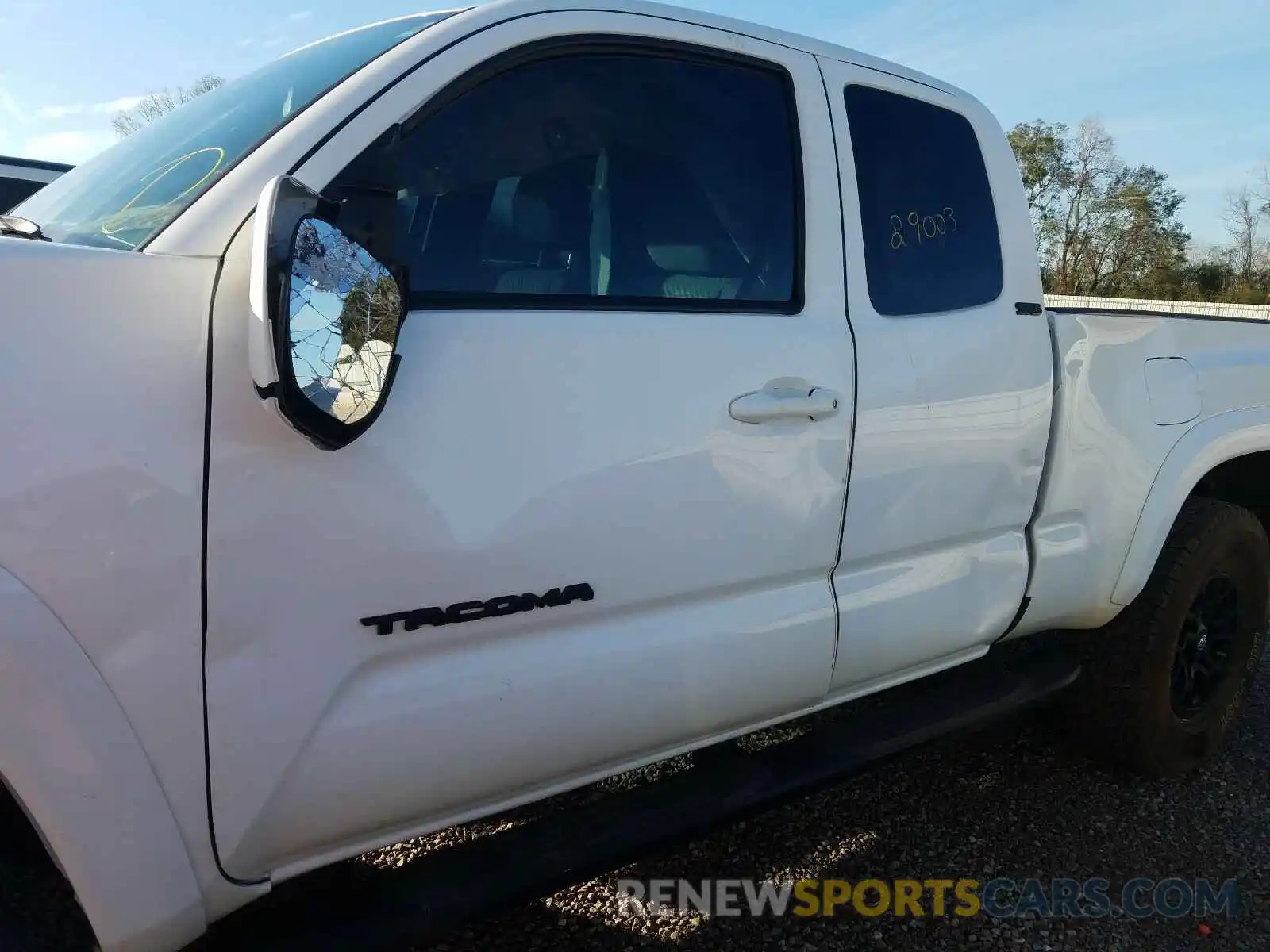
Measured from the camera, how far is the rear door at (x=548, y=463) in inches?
57.0

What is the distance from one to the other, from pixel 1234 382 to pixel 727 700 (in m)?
2.16

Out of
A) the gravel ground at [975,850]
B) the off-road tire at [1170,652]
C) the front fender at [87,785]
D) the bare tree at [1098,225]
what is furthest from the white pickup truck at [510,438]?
the bare tree at [1098,225]

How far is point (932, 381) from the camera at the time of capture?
2330 mm

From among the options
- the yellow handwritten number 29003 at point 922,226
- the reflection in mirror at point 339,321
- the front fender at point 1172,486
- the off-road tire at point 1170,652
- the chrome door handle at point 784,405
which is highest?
the yellow handwritten number 29003 at point 922,226

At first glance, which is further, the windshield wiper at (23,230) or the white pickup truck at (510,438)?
the windshield wiper at (23,230)

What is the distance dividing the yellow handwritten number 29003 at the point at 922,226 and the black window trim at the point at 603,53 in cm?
34

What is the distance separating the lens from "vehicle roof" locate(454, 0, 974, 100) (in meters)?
1.86

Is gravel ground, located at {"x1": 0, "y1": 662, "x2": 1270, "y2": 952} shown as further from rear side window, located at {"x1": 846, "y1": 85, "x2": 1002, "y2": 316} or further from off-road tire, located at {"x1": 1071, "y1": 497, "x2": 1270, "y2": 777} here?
rear side window, located at {"x1": 846, "y1": 85, "x2": 1002, "y2": 316}

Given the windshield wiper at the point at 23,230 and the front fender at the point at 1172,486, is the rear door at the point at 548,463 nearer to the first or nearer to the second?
the windshield wiper at the point at 23,230

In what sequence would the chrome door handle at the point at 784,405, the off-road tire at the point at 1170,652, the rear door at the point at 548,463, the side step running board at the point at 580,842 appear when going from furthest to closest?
the off-road tire at the point at 1170,652 → the chrome door handle at the point at 784,405 → the side step running board at the point at 580,842 → the rear door at the point at 548,463

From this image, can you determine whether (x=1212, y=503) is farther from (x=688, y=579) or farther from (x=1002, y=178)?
(x=688, y=579)

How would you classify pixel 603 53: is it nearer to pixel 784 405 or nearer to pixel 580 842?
pixel 784 405

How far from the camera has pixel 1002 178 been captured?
2812 mm

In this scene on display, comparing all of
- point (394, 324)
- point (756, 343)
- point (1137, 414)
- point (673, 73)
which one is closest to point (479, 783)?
point (394, 324)
